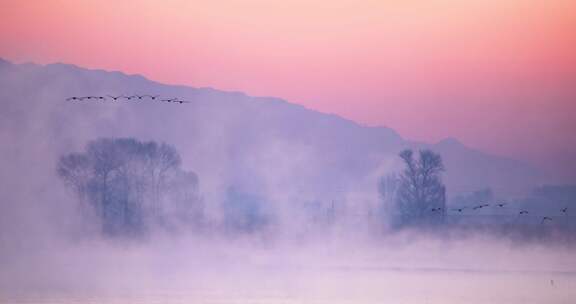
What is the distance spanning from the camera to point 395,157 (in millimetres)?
104750

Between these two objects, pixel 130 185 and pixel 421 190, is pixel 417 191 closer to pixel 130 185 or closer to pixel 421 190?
pixel 421 190

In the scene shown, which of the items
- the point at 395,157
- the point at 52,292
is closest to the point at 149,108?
the point at 395,157

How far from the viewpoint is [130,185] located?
82.2 metres

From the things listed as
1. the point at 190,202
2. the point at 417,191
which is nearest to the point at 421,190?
the point at 417,191

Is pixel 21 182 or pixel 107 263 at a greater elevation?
pixel 21 182

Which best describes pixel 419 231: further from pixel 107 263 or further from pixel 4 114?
pixel 4 114

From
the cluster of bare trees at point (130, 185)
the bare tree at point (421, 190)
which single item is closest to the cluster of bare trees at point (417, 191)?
the bare tree at point (421, 190)

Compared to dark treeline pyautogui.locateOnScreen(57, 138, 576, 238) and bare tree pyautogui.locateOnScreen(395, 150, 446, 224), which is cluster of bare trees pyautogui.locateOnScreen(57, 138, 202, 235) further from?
bare tree pyautogui.locateOnScreen(395, 150, 446, 224)

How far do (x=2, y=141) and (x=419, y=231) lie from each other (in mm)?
35006

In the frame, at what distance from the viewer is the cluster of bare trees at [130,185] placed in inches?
3194

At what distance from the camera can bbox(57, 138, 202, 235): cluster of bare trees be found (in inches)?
3194

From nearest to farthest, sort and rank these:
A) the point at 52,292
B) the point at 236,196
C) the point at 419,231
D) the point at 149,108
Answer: the point at 52,292 < the point at 419,231 < the point at 236,196 < the point at 149,108

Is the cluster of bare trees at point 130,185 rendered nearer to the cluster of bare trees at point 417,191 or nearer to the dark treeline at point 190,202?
the dark treeline at point 190,202

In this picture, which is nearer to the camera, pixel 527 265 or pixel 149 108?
pixel 527 265
